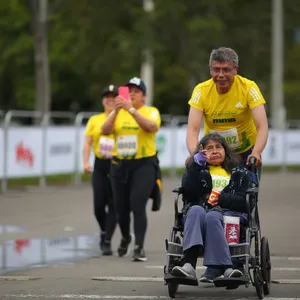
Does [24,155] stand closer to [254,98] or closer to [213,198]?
[254,98]

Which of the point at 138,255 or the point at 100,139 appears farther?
the point at 100,139

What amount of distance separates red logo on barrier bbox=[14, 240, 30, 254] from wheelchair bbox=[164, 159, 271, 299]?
3.98 metres

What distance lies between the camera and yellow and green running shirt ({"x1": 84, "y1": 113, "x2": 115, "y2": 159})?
1256 centimetres

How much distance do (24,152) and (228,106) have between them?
13.1 metres

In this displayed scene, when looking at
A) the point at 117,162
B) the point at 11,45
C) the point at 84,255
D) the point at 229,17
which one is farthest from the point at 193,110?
the point at 11,45

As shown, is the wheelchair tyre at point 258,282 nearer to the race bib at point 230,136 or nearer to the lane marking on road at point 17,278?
the race bib at point 230,136

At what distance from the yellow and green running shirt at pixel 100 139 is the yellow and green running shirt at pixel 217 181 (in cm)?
334

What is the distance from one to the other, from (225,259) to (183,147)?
1997 centimetres

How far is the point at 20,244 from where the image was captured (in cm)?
1320

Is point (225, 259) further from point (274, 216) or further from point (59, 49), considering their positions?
point (59, 49)

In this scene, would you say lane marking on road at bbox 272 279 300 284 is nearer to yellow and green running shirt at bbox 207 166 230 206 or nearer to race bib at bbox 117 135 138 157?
yellow and green running shirt at bbox 207 166 230 206

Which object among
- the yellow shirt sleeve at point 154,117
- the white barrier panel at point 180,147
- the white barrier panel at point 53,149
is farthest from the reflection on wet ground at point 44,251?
the white barrier panel at point 180,147

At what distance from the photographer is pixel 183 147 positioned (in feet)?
93.0

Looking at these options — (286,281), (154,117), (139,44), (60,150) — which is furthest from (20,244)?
(139,44)
